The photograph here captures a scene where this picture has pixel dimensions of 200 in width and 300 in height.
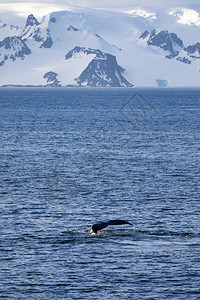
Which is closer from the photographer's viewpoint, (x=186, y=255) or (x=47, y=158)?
(x=186, y=255)

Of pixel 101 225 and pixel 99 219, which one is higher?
pixel 101 225

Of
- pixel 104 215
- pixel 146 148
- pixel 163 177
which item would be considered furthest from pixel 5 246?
pixel 146 148

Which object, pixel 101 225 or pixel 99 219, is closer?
pixel 101 225

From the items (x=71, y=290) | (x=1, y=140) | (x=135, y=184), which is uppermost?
(x=71, y=290)

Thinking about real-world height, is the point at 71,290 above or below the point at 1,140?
above

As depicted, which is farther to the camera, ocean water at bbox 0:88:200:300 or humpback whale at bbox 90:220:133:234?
humpback whale at bbox 90:220:133:234

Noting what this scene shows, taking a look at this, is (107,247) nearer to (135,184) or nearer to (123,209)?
(123,209)

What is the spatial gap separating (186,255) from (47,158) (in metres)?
50.4

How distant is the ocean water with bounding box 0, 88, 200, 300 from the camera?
39.1 m

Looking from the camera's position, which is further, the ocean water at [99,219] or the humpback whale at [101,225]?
the humpback whale at [101,225]

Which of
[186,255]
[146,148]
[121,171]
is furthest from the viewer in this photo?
[146,148]

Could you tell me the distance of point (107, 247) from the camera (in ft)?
151

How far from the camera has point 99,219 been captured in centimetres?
5347

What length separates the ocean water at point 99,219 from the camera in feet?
128
